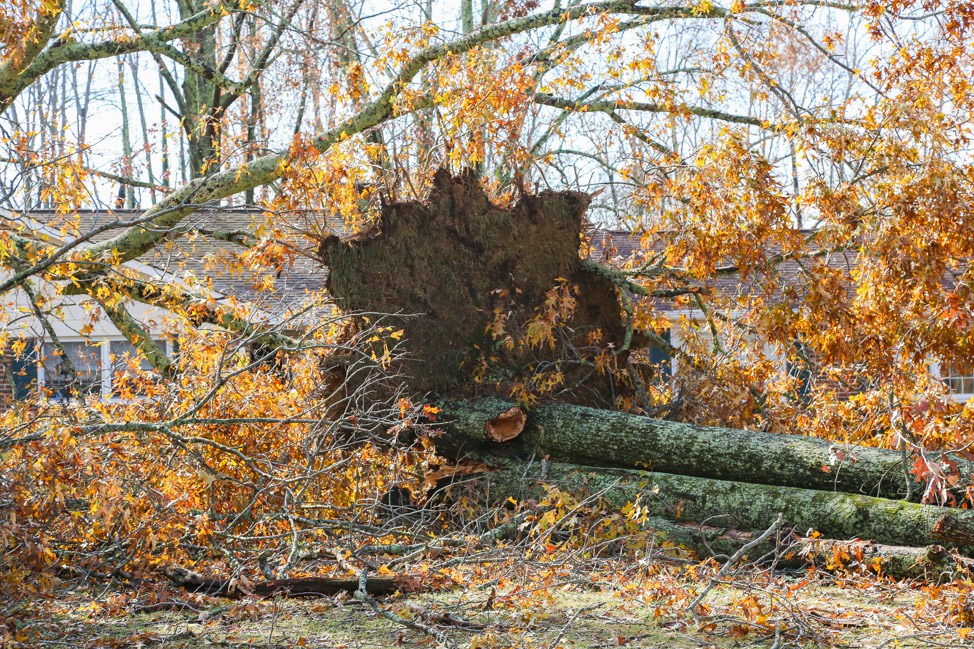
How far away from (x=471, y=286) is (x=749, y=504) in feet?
9.89

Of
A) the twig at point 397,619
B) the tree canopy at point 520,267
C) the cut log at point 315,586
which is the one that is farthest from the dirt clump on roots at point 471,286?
the twig at point 397,619

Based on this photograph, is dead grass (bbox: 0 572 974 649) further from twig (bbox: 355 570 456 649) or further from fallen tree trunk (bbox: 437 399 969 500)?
fallen tree trunk (bbox: 437 399 969 500)

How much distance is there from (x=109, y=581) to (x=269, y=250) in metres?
4.03

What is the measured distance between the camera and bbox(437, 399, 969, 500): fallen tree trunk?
244 inches

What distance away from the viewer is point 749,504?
20.4 feet

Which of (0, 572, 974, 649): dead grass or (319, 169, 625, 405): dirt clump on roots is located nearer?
(0, 572, 974, 649): dead grass

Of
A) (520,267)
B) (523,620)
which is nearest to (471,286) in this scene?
(520,267)

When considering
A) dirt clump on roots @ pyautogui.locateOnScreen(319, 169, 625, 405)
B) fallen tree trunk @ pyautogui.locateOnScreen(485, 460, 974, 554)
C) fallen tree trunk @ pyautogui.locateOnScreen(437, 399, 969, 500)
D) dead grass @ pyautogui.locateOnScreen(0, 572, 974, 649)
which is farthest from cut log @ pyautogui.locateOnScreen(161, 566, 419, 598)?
dirt clump on roots @ pyautogui.locateOnScreen(319, 169, 625, 405)

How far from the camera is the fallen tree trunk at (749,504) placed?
222 inches

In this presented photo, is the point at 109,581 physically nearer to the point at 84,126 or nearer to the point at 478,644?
the point at 478,644

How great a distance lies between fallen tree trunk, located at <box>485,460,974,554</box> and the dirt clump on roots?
3.34ft

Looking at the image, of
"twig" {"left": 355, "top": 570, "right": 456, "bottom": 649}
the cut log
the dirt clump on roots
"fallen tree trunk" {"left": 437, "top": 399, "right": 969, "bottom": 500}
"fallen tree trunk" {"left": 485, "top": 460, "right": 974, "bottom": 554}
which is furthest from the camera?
the dirt clump on roots

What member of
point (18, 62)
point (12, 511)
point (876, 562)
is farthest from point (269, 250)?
point (876, 562)

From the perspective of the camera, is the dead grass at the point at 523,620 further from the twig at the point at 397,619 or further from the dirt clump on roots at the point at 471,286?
the dirt clump on roots at the point at 471,286
